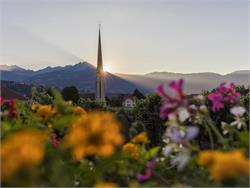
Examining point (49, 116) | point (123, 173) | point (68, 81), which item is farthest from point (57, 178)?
point (68, 81)

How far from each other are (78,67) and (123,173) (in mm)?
175920

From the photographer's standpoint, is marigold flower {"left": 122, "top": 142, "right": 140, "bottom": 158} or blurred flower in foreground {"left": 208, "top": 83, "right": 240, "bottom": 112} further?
blurred flower in foreground {"left": 208, "top": 83, "right": 240, "bottom": 112}

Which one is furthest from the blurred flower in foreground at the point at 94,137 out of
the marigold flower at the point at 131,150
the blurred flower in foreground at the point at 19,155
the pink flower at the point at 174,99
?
the marigold flower at the point at 131,150

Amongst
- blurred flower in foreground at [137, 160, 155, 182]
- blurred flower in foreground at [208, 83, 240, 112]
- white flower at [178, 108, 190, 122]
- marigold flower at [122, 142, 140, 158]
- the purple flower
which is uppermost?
blurred flower in foreground at [208, 83, 240, 112]

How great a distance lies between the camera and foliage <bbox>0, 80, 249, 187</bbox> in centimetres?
104

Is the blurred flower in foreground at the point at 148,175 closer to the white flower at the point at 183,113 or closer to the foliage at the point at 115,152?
the foliage at the point at 115,152

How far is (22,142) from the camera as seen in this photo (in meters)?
0.98

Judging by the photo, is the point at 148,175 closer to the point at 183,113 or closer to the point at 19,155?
the point at 183,113

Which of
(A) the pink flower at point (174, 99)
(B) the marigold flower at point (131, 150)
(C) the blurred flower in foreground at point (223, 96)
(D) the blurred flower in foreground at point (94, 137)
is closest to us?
(D) the blurred flower in foreground at point (94, 137)

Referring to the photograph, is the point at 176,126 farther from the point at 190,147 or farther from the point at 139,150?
the point at 139,150

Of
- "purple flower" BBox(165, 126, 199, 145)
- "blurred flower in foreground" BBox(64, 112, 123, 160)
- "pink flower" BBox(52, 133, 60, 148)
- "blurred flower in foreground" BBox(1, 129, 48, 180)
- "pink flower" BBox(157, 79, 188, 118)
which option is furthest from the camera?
"pink flower" BBox(52, 133, 60, 148)

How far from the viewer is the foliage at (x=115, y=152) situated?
40.8 inches

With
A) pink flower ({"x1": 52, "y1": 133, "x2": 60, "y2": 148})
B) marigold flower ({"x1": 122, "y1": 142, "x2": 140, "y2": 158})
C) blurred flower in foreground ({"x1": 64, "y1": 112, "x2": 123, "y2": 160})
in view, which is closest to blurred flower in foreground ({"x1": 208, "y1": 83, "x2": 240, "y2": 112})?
marigold flower ({"x1": 122, "y1": 142, "x2": 140, "y2": 158})

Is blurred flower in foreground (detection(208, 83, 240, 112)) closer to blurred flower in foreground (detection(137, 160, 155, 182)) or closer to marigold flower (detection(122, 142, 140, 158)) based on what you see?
marigold flower (detection(122, 142, 140, 158))
